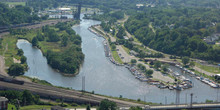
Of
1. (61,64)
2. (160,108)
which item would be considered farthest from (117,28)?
(160,108)

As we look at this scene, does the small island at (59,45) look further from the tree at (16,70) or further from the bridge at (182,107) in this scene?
the bridge at (182,107)

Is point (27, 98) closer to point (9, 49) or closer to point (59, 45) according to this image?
point (9, 49)

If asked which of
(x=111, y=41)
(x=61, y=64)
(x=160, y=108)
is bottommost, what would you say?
(x=160, y=108)

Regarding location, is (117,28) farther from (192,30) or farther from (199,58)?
(199,58)

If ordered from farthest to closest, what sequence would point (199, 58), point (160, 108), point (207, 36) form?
point (207, 36), point (199, 58), point (160, 108)

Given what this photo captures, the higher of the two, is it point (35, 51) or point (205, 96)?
point (35, 51)

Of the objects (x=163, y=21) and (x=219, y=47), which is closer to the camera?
(x=219, y=47)

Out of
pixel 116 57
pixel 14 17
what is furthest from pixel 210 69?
pixel 14 17
